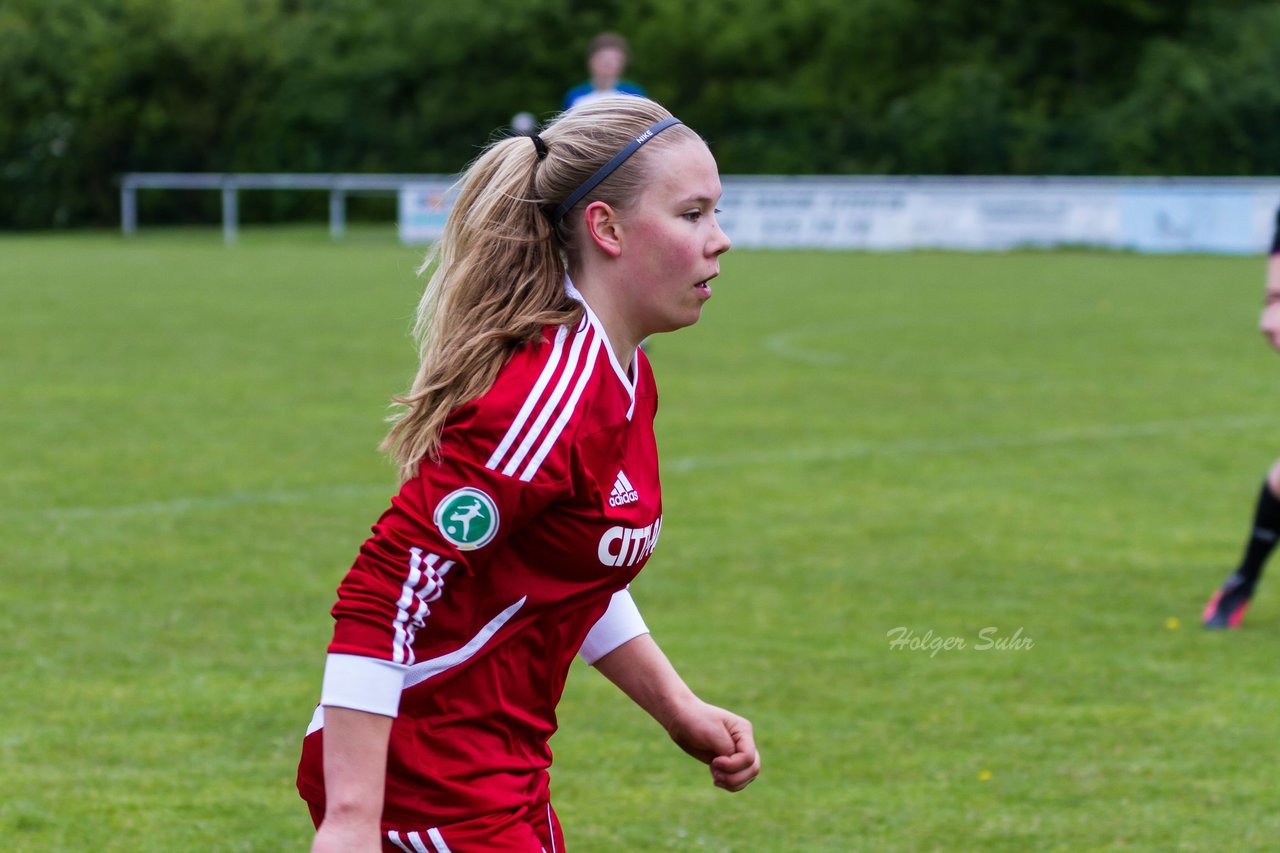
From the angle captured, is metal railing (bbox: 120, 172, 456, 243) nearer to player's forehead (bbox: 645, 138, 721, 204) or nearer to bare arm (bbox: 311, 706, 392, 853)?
player's forehead (bbox: 645, 138, 721, 204)

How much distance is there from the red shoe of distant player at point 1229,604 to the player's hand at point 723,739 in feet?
13.6

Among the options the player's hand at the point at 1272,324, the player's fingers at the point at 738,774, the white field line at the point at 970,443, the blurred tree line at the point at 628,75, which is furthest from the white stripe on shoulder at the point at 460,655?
the blurred tree line at the point at 628,75

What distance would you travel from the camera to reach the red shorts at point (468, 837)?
2418 mm

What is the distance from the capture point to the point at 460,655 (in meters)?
2.41

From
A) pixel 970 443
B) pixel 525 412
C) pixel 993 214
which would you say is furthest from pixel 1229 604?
pixel 993 214

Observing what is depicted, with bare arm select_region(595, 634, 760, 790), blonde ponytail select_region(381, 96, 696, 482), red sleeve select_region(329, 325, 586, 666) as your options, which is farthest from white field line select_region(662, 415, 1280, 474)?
red sleeve select_region(329, 325, 586, 666)

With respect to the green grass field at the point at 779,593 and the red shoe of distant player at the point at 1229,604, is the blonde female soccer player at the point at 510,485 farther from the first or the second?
the red shoe of distant player at the point at 1229,604

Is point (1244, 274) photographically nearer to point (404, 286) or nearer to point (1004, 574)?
point (404, 286)

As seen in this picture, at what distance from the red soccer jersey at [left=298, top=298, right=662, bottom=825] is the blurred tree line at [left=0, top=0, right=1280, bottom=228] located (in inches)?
1568

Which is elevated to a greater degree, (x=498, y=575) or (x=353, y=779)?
(x=498, y=575)

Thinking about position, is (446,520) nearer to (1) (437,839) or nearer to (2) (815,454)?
(1) (437,839)

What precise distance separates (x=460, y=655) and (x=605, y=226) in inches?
24.5

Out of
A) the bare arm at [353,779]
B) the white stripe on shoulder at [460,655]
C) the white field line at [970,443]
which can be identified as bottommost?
the white field line at [970,443]

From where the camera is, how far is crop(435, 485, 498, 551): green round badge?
225 cm
